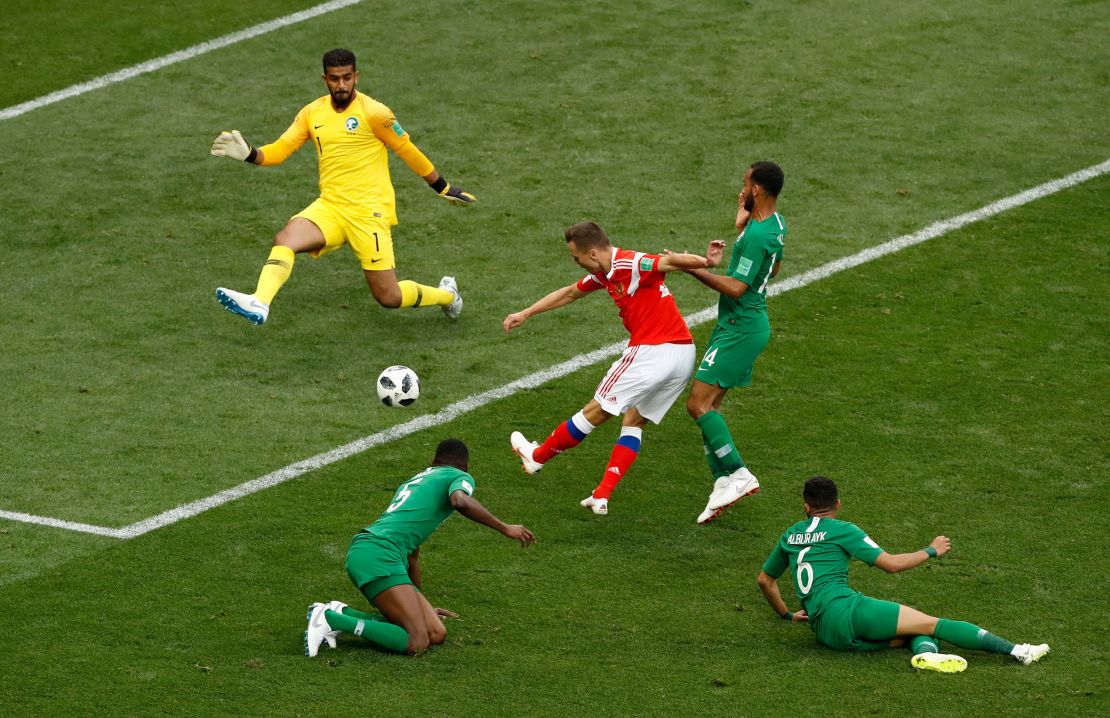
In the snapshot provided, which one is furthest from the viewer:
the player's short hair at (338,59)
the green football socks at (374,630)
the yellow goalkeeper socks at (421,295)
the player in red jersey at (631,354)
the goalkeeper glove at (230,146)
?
the yellow goalkeeper socks at (421,295)

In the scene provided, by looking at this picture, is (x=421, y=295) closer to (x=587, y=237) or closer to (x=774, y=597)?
(x=587, y=237)

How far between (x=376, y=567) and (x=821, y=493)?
8.51 feet

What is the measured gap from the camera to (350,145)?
13.1m

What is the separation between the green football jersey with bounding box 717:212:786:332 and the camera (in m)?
10.6

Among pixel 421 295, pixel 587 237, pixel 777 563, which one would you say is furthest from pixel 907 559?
pixel 421 295

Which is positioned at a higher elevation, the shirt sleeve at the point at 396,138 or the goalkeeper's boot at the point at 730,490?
the shirt sleeve at the point at 396,138

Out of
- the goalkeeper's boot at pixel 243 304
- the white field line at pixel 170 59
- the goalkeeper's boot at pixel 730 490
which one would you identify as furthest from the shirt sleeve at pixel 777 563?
the white field line at pixel 170 59

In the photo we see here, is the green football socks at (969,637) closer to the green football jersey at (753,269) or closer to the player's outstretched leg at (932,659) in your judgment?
the player's outstretched leg at (932,659)

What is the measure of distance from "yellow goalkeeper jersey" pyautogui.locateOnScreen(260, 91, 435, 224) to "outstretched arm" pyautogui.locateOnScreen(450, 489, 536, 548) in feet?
15.4

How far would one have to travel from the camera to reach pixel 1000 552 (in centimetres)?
1024

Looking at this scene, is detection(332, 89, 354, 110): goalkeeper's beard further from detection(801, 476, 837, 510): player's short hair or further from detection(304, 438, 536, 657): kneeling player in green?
detection(801, 476, 837, 510): player's short hair

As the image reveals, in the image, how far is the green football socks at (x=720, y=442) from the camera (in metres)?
10.7

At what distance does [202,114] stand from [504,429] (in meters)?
6.85

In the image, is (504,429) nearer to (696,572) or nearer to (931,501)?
(696,572)
